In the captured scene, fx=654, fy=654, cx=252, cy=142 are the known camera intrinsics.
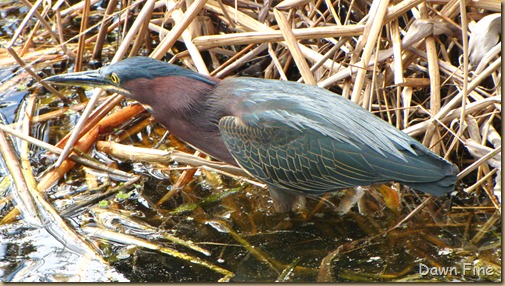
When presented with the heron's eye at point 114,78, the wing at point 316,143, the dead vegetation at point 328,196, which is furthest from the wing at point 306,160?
the heron's eye at point 114,78

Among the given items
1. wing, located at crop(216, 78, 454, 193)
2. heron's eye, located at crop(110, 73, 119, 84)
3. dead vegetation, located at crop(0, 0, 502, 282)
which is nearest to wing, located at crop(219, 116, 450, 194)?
wing, located at crop(216, 78, 454, 193)

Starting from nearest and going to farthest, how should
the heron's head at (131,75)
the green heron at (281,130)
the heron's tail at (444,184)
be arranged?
the heron's tail at (444,184), the green heron at (281,130), the heron's head at (131,75)

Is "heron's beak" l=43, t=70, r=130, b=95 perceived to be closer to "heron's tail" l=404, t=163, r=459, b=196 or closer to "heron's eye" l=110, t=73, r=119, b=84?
"heron's eye" l=110, t=73, r=119, b=84

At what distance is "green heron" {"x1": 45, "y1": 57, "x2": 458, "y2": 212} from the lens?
11.0 feet

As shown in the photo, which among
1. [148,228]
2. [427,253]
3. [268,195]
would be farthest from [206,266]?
[427,253]

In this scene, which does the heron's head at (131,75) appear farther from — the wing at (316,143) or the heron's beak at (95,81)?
the wing at (316,143)

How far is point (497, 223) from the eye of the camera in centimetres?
354

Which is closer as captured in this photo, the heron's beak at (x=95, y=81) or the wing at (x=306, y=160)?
the wing at (x=306, y=160)

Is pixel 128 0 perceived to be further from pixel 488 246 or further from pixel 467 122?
pixel 488 246

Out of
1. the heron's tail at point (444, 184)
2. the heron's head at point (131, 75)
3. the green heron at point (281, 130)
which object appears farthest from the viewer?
the heron's head at point (131, 75)

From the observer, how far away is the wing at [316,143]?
336 cm

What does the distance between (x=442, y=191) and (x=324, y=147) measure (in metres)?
0.63

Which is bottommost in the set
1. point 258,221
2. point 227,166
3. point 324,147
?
point 258,221

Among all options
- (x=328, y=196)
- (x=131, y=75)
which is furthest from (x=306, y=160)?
(x=131, y=75)
